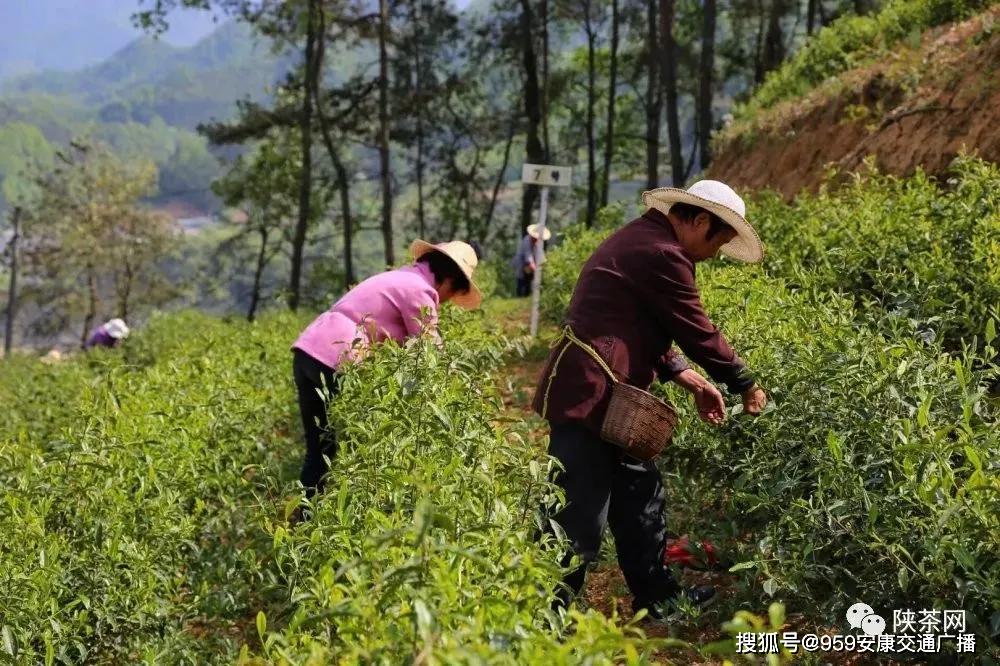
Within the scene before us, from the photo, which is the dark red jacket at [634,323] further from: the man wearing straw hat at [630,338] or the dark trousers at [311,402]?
the dark trousers at [311,402]

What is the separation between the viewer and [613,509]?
3895 mm

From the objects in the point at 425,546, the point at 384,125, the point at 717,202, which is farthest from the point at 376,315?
the point at 384,125

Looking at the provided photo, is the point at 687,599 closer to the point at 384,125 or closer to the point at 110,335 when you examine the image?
the point at 110,335

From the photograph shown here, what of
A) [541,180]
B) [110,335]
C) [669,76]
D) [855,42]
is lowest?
[110,335]

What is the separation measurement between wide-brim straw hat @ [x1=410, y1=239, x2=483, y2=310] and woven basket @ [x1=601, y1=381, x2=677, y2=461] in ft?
5.10

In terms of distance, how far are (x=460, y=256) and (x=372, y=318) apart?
62 centimetres

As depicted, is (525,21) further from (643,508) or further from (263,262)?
(643,508)

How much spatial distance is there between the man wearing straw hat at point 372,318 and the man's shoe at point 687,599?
1.81m

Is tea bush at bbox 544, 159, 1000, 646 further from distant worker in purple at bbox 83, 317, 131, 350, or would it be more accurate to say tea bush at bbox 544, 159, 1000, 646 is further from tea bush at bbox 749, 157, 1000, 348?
distant worker in purple at bbox 83, 317, 131, 350

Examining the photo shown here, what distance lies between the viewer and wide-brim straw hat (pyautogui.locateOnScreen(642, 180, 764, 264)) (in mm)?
3525

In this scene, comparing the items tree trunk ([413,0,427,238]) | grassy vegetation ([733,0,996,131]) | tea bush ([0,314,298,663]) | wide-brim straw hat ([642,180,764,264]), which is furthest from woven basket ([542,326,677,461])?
tree trunk ([413,0,427,238])

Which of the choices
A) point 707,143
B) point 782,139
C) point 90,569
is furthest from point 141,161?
point 90,569

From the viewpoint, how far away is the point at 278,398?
7109 mm

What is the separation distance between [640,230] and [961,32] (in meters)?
9.46
